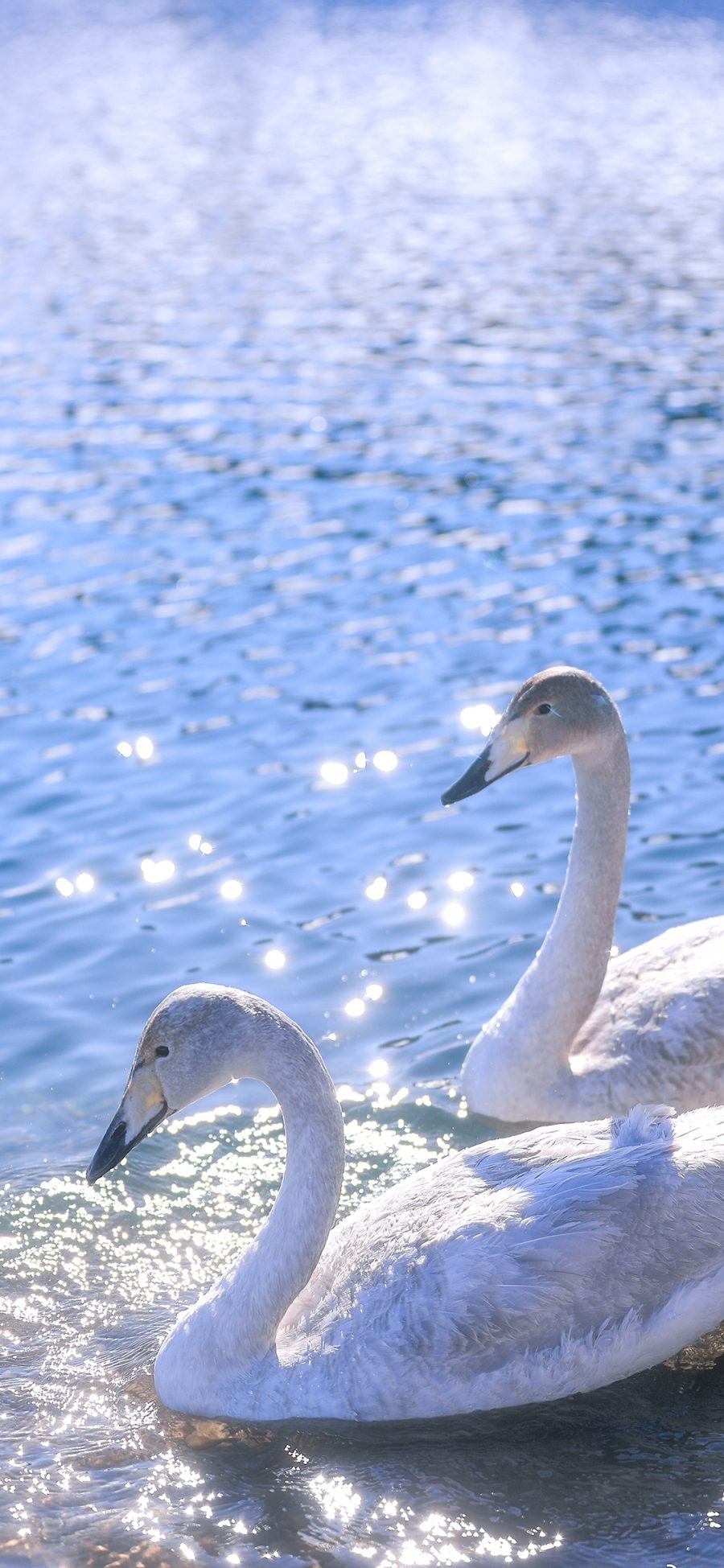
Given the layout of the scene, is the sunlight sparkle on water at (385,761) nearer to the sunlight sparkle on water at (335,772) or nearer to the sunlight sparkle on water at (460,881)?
the sunlight sparkle on water at (335,772)

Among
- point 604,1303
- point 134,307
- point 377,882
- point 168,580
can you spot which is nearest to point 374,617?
point 168,580

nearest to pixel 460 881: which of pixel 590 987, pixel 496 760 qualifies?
pixel 496 760

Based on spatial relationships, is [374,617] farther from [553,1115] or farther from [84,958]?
[553,1115]

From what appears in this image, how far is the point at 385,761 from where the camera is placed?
499 inches

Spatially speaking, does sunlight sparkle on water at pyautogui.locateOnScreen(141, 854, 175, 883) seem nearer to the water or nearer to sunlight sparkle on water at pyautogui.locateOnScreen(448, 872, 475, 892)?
the water

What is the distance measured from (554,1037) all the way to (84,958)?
3139mm

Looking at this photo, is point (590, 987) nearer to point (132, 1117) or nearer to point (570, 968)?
point (570, 968)

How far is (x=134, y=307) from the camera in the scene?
26.8 meters

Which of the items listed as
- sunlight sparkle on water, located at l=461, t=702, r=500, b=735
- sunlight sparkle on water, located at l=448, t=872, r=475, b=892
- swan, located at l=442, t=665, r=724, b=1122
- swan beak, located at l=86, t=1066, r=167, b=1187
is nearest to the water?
sunlight sparkle on water, located at l=448, t=872, r=475, b=892

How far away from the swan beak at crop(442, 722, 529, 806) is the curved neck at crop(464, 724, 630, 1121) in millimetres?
301

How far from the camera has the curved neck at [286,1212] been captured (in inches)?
263

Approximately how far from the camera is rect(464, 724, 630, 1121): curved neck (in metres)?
8.48

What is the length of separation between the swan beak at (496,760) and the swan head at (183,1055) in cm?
224

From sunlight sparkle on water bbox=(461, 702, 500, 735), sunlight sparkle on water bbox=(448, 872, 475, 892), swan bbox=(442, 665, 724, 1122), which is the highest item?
swan bbox=(442, 665, 724, 1122)
